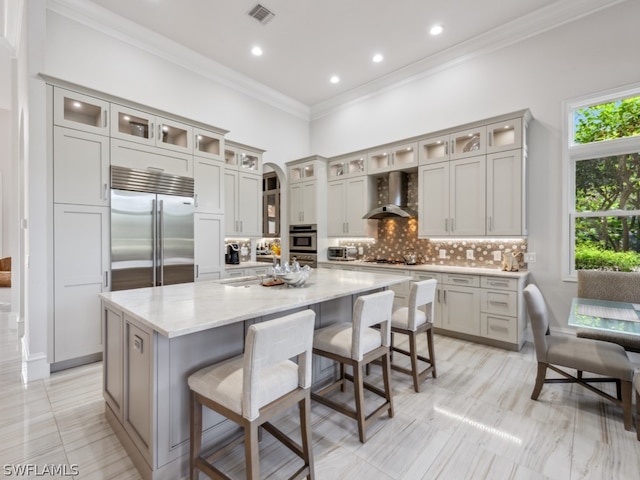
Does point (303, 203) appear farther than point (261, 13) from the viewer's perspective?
Yes

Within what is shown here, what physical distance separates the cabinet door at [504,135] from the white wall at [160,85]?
3720mm

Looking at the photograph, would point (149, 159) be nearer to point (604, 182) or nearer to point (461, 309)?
point (461, 309)

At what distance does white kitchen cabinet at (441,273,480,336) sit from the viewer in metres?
3.88

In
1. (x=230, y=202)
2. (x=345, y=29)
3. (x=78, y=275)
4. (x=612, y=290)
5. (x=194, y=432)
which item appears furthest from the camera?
(x=230, y=202)

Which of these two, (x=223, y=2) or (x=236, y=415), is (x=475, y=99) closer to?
(x=223, y=2)

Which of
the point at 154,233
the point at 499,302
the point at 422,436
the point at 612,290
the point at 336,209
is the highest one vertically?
the point at 336,209

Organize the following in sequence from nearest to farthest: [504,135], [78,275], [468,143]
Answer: [78,275], [504,135], [468,143]

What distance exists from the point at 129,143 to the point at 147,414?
3.00m

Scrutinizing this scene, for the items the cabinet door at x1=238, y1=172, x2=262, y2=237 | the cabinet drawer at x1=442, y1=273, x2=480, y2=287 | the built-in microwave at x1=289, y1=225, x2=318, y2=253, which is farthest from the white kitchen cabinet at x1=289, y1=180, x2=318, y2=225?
the cabinet drawer at x1=442, y1=273, x2=480, y2=287

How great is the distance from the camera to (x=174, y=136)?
4.14 metres

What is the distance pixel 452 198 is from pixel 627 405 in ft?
9.16

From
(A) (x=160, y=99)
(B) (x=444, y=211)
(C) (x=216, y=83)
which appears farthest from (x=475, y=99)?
(A) (x=160, y=99)

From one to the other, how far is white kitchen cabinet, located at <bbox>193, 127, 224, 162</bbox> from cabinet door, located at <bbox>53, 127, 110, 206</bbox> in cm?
110

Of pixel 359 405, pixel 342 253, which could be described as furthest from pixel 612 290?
pixel 342 253
